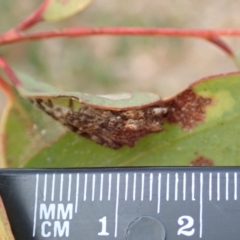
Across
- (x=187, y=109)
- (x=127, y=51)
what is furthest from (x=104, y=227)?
(x=127, y=51)

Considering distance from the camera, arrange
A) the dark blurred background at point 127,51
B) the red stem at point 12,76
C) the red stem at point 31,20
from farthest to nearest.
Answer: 1. the dark blurred background at point 127,51
2. the red stem at point 31,20
3. the red stem at point 12,76

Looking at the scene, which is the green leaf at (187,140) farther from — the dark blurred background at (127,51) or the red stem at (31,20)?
the dark blurred background at (127,51)

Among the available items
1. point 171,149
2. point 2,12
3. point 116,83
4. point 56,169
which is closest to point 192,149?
point 171,149

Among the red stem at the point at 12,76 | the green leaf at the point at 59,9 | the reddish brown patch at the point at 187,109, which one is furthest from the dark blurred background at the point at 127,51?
the reddish brown patch at the point at 187,109

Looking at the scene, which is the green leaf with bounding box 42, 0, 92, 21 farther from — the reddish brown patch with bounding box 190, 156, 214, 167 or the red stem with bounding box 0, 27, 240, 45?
the reddish brown patch with bounding box 190, 156, 214, 167

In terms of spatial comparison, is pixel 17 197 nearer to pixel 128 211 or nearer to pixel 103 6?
pixel 128 211

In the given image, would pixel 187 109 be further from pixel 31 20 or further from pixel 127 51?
pixel 127 51

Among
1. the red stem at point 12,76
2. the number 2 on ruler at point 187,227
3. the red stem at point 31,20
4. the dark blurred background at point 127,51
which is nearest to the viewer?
the number 2 on ruler at point 187,227
